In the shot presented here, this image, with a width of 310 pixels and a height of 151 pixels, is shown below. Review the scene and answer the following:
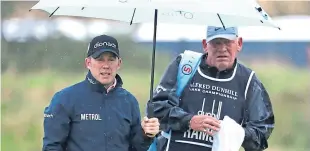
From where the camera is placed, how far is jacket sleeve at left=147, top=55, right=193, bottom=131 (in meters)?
4.57

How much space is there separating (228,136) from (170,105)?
40 centimetres

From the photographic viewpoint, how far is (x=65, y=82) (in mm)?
8664

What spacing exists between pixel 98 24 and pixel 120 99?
4.44 metres

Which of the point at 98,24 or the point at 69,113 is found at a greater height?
the point at 98,24

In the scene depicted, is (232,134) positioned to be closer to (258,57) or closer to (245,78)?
(245,78)

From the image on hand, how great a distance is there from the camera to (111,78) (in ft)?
13.9

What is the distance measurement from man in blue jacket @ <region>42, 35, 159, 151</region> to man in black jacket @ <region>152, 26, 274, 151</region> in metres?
0.39

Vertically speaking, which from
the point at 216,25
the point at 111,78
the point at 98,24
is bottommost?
the point at 111,78

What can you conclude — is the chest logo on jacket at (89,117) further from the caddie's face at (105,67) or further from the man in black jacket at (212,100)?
the man in black jacket at (212,100)

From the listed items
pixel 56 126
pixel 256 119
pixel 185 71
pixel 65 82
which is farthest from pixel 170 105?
pixel 65 82

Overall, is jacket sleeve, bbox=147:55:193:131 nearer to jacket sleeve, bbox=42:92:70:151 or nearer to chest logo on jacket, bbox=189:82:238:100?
chest logo on jacket, bbox=189:82:238:100

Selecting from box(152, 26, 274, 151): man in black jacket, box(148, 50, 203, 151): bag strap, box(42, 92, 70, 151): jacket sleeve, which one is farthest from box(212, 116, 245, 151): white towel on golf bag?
box(42, 92, 70, 151): jacket sleeve

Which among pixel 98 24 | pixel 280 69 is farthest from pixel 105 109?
pixel 280 69

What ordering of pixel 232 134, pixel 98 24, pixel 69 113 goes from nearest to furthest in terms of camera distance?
1. pixel 69 113
2. pixel 232 134
3. pixel 98 24
